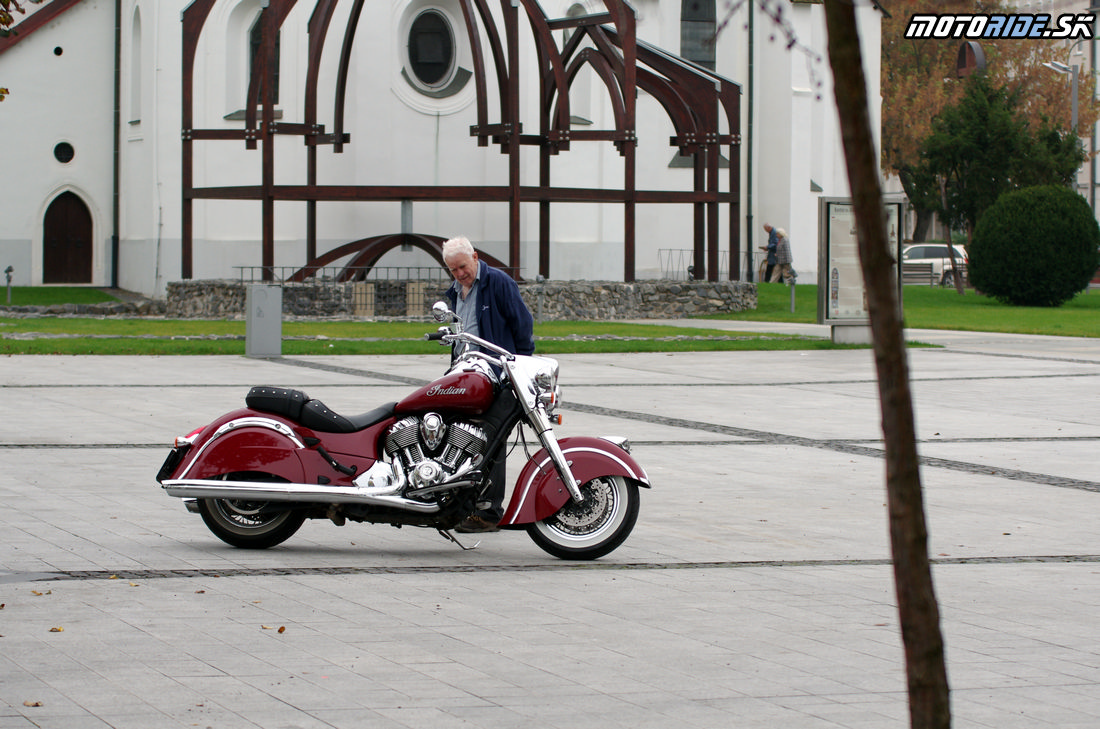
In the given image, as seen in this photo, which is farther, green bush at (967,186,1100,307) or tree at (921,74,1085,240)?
tree at (921,74,1085,240)

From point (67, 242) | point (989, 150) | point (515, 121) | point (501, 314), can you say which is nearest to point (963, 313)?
point (989, 150)

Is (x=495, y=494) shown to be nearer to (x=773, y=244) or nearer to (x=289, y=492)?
(x=289, y=492)

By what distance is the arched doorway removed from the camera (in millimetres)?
40062

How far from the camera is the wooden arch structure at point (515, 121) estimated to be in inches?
1187

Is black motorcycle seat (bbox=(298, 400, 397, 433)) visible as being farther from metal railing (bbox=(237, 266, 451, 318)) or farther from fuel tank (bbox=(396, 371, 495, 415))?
metal railing (bbox=(237, 266, 451, 318))

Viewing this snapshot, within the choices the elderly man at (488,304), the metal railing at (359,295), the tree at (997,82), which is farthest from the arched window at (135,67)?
the elderly man at (488,304)

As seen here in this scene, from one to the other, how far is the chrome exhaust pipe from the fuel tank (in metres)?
0.44

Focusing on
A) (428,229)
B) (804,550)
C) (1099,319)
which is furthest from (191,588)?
(428,229)

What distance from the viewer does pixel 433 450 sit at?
738 cm

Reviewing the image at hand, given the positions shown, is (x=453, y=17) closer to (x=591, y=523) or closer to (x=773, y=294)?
(x=773, y=294)

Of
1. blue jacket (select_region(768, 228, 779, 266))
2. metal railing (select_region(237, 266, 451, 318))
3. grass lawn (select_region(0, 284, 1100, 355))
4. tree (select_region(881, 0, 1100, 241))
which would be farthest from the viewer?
tree (select_region(881, 0, 1100, 241))

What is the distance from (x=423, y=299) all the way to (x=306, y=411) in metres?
23.5

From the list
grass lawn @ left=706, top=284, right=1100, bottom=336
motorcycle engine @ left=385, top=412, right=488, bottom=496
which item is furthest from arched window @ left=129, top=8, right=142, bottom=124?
motorcycle engine @ left=385, top=412, right=488, bottom=496

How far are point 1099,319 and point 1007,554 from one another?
26.2m
